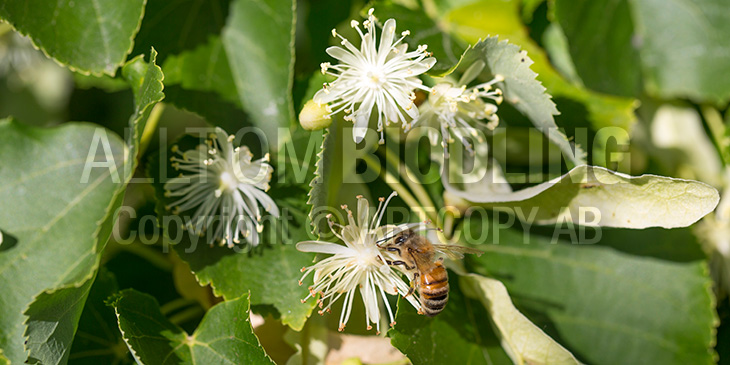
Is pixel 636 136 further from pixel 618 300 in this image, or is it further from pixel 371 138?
pixel 371 138

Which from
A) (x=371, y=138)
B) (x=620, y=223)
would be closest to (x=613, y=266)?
(x=620, y=223)

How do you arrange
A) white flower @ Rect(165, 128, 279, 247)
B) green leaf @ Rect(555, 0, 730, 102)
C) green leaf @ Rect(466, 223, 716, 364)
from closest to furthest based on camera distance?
white flower @ Rect(165, 128, 279, 247), green leaf @ Rect(466, 223, 716, 364), green leaf @ Rect(555, 0, 730, 102)

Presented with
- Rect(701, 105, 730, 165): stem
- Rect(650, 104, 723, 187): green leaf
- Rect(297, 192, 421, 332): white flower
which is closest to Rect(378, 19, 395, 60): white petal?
Rect(297, 192, 421, 332): white flower

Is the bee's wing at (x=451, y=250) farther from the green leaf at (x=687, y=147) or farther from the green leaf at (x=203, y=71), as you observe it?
the green leaf at (x=687, y=147)

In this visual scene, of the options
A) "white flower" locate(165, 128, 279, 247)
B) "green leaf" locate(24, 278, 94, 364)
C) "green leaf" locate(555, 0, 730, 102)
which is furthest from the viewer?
"green leaf" locate(555, 0, 730, 102)

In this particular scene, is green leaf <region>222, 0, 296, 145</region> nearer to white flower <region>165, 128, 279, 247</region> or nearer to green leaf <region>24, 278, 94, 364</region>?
white flower <region>165, 128, 279, 247</region>

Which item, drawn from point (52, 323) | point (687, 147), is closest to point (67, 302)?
point (52, 323)

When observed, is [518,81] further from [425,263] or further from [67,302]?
[67,302]
